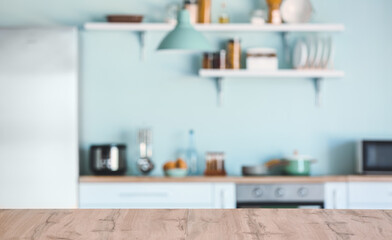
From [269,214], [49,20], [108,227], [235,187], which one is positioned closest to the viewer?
[108,227]

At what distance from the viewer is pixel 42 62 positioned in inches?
172

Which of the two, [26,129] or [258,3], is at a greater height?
[258,3]

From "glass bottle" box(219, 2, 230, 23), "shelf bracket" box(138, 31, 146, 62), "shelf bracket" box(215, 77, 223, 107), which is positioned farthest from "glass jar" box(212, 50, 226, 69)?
"shelf bracket" box(138, 31, 146, 62)

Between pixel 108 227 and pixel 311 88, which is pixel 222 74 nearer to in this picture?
pixel 311 88

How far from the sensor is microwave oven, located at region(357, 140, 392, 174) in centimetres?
448

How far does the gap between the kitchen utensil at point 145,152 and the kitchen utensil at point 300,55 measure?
3.87 ft

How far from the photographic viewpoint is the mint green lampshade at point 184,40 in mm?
3529

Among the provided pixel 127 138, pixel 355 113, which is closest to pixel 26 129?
pixel 127 138

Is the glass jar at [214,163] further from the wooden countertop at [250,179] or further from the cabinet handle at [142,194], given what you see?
the cabinet handle at [142,194]

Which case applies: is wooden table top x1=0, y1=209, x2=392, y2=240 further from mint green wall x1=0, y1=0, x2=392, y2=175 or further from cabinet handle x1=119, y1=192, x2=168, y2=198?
mint green wall x1=0, y1=0, x2=392, y2=175

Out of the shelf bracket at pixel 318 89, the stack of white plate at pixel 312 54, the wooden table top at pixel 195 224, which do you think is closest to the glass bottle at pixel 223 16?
the stack of white plate at pixel 312 54

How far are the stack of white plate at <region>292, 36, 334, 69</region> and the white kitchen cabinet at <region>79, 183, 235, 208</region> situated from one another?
1058 millimetres

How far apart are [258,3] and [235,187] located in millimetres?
1426

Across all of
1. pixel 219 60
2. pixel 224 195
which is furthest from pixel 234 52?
pixel 224 195
